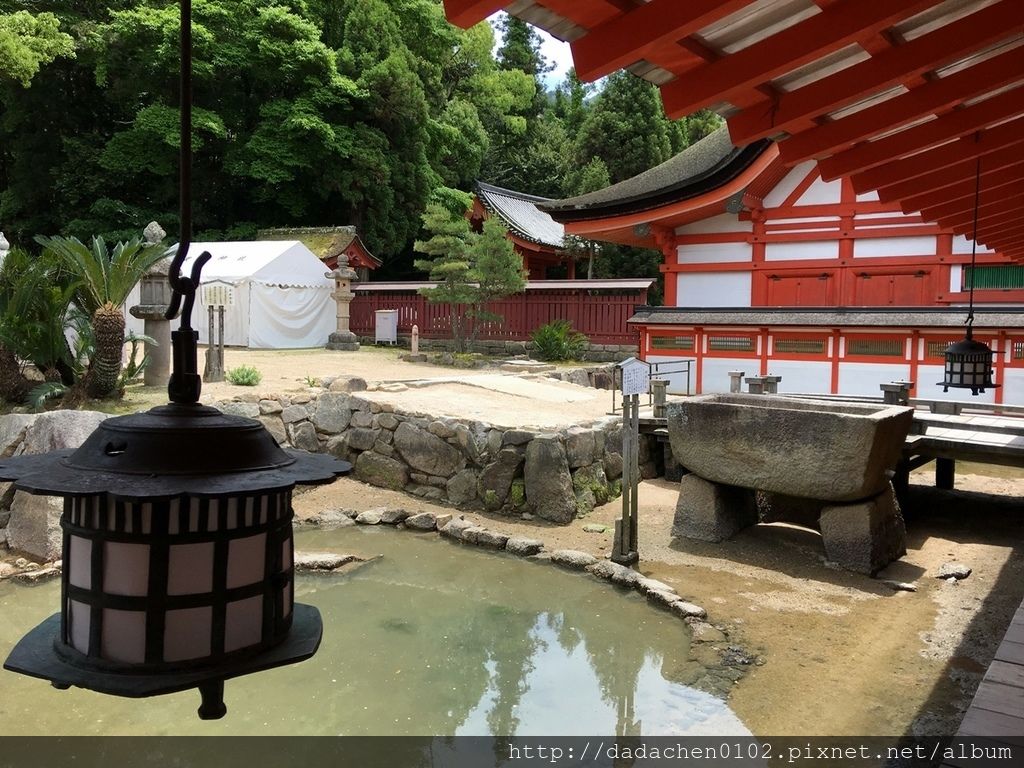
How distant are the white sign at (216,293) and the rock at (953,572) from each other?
51.5 feet

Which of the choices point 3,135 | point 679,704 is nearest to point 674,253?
point 679,704

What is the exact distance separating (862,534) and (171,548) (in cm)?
652

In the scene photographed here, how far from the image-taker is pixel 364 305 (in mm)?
21734

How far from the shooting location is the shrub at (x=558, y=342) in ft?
56.9

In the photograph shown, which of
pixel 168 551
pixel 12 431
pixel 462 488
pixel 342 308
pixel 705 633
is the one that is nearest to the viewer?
pixel 168 551

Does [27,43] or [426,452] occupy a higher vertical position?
[27,43]

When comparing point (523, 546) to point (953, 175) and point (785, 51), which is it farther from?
point (785, 51)

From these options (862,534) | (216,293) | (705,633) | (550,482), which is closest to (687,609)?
(705,633)

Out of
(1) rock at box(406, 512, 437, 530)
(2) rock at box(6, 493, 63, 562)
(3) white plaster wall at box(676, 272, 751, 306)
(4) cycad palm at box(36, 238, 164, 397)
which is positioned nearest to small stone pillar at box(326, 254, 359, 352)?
(3) white plaster wall at box(676, 272, 751, 306)

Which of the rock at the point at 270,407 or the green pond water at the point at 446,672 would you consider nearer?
the green pond water at the point at 446,672

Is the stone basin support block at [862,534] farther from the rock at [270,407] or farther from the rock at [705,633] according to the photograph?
the rock at [270,407]

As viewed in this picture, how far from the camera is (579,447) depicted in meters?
8.78

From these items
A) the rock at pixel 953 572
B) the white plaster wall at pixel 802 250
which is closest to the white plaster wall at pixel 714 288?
the white plaster wall at pixel 802 250

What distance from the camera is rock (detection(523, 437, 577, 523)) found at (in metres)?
8.38
